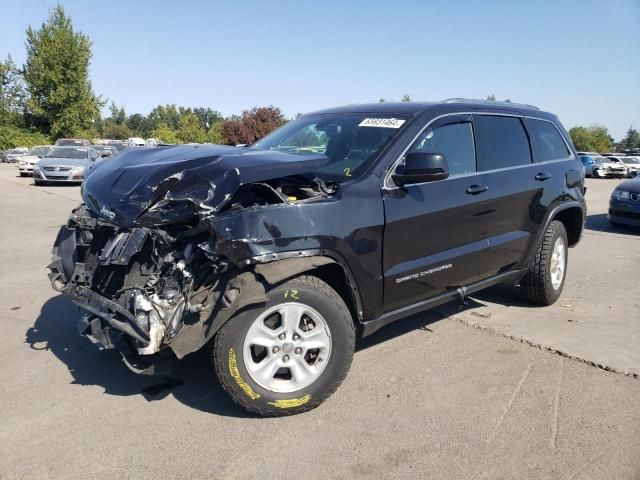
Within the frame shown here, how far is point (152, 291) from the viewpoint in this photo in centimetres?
302

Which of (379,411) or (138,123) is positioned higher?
(138,123)

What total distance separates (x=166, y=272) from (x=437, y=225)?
191 centimetres

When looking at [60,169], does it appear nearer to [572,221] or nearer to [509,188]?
[572,221]

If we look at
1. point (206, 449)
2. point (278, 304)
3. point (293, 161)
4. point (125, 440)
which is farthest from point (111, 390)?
point (293, 161)

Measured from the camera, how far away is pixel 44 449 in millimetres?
2857

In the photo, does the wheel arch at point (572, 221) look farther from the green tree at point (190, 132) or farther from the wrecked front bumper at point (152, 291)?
the green tree at point (190, 132)

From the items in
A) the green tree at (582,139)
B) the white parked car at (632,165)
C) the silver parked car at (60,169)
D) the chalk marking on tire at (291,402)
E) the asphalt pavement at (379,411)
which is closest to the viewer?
the asphalt pavement at (379,411)

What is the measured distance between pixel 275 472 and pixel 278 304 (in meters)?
0.89

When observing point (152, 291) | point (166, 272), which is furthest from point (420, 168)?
point (152, 291)

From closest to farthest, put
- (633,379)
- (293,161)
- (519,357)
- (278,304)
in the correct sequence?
(278,304), (293,161), (633,379), (519,357)

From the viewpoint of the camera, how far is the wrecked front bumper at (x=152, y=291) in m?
2.87

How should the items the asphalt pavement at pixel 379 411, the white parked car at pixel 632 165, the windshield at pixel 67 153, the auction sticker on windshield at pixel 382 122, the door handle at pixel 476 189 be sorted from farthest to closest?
the white parked car at pixel 632 165 < the windshield at pixel 67 153 < the door handle at pixel 476 189 < the auction sticker on windshield at pixel 382 122 < the asphalt pavement at pixel 379 411

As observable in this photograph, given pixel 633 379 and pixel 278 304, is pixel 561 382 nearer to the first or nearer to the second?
pixel 633 379

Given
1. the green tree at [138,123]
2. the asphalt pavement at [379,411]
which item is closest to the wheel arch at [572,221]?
the asphalt pavement at [379,411]
